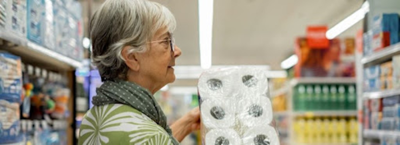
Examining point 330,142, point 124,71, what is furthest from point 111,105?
point 330,142

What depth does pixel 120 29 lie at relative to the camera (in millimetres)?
1685

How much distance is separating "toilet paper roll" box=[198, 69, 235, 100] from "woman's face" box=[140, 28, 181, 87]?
0.24 meters

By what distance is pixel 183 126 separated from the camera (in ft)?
7.86

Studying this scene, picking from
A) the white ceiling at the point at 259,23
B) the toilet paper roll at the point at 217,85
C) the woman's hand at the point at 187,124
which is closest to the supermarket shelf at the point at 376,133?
the woman's hand at the point at 187,124

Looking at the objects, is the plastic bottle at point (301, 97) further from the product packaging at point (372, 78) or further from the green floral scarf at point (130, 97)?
the green floral scarf at point (130, 97)

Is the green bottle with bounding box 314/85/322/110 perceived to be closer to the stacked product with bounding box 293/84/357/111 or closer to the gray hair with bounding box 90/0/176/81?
the stacked product with bounding box 293/84/357/111

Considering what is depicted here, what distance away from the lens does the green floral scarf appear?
1643 mm

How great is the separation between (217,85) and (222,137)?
22 centimetres

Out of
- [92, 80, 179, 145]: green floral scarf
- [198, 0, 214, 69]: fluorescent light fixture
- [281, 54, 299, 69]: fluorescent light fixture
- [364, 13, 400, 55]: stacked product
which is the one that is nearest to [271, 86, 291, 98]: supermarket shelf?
[281, 54, 299, 69]: fluorescent light fixture

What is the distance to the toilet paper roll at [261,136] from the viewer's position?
6.33 feet

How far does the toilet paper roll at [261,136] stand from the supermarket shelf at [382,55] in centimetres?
270

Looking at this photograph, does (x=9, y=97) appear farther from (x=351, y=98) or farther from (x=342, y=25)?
(x=342, y=25)

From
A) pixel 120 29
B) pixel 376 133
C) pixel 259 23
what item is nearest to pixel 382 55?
pixel 376 133

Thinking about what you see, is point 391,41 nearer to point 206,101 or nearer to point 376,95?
point 376,95
